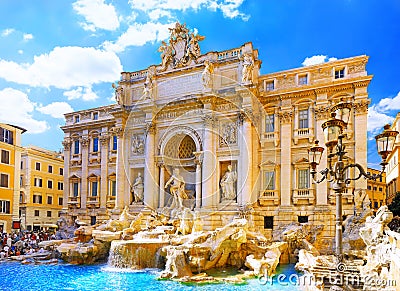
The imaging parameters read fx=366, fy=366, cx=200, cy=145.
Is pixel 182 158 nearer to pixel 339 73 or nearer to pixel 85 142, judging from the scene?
pixel 85 142

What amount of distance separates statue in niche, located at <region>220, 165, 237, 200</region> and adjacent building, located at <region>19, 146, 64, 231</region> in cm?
1824

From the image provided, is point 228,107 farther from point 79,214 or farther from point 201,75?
point 79,214

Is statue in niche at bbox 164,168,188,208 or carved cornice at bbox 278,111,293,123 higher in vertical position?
carved cornice at bbox 278,111,293,123

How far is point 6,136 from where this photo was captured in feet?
87.1

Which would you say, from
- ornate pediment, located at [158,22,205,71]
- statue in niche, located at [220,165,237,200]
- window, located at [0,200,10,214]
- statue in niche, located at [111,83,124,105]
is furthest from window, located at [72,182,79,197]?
statue in niche, located at [220,165,237,200]

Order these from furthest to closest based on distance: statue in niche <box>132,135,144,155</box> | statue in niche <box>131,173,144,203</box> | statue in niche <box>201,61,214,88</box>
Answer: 1. statue in niche <box>132,135,144,155</box>
2. statue in niche <box>131,173,144,203</box>
3. statue in niche <box>201,61,214,88</box>

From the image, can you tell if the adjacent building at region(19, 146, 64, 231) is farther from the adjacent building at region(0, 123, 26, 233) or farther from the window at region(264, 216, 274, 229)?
the window at region(264, 216, 274, 229)

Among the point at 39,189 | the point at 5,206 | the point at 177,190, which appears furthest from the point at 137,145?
the point at 39,189

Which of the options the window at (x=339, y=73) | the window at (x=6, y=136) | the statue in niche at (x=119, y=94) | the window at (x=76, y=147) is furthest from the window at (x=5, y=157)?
the window at (x=339, y=73)

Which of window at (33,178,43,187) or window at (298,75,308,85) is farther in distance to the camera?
window at (33,178,43,187)

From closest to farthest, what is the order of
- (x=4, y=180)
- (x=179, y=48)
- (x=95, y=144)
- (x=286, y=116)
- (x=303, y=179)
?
1. (x=303, y=179)
2. (x=286, y=116)
3. (x=179, y=48)
4. (x=95, y=144)
5. (x=4, y=180)

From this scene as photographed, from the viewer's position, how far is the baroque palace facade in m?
18.1

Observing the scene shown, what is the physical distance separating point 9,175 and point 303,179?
20.7 meters

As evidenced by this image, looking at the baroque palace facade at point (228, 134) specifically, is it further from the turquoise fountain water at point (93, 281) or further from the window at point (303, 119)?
the turquoise fountain water at point (93, 281)
